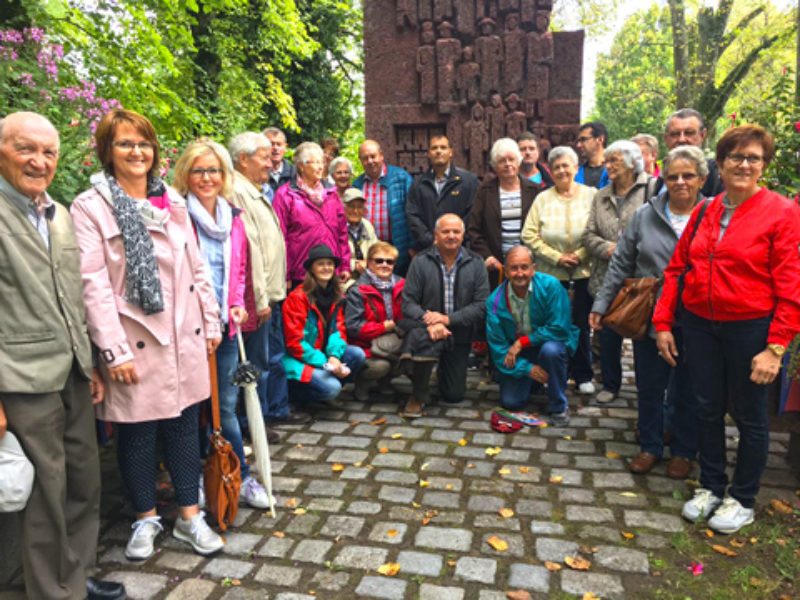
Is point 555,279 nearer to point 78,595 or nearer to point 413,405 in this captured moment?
point 413,405

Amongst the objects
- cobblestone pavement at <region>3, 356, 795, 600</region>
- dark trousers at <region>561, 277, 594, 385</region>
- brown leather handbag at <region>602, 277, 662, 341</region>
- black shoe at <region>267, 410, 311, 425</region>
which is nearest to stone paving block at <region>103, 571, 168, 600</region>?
cobblestone pavement at <region>3, 356, 795, 600</region>

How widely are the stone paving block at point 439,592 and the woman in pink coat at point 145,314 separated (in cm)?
110

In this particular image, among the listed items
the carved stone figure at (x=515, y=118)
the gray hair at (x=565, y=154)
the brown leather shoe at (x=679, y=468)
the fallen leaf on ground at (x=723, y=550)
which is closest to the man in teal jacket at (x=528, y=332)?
the gray hair at (x=565, y=154)

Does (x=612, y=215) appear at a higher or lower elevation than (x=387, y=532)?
higher

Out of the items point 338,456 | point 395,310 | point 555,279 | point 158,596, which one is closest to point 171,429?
point 158,596

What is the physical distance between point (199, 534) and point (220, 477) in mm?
296

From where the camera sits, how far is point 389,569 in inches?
119

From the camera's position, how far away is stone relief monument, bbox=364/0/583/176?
25.8 ft

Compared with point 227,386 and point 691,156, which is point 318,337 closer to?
point 227,386

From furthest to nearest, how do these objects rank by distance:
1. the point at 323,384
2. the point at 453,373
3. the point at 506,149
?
the point at 506,149 → the point at 453,373 → the point at 323,384

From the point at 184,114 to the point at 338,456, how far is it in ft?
27.4

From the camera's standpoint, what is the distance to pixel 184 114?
10734 mm

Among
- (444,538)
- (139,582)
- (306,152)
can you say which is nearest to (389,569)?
(444,538)

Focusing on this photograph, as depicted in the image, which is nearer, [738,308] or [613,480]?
[738,308]
